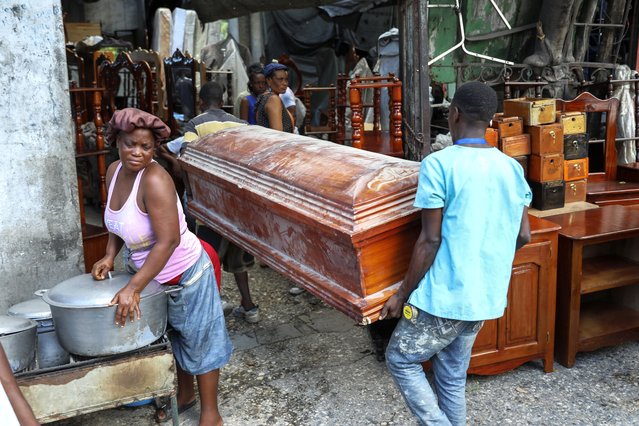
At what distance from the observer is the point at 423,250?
2.22 m

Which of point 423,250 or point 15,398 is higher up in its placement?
point 423,250

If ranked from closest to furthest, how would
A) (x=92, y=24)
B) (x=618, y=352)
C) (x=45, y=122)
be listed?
(x=45, y=122) < (x=618, y=352) < (x=92, y=24)

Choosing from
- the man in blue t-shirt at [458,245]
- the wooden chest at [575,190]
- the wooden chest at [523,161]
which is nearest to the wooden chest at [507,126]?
the wooden chest at [523,161]

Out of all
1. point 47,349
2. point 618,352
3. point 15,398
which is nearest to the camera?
point 15,398

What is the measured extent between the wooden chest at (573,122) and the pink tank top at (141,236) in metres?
2.43

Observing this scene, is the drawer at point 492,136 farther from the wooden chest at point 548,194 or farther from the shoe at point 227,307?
the shoe at point 227,307

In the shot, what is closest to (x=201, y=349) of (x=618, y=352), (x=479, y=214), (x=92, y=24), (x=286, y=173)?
(x=286, y=173)

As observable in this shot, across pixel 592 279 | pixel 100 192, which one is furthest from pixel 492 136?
pixel 100 192

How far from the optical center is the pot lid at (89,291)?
2.46m

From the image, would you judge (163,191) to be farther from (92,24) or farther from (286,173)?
(92,24)

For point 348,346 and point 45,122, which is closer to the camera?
point 45,122

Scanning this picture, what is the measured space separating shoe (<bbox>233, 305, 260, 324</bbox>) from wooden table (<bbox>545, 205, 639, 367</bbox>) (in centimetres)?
198

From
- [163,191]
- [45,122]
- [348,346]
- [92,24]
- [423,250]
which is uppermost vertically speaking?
[92,24]

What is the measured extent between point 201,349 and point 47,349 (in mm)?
673
